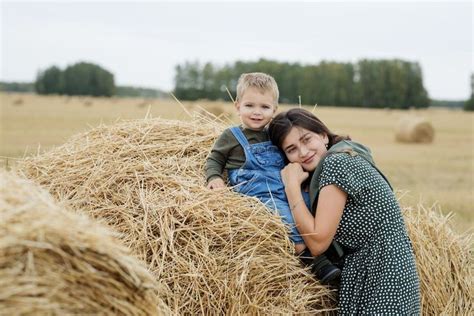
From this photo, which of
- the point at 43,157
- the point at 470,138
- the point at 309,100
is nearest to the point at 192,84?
the point at 309,100

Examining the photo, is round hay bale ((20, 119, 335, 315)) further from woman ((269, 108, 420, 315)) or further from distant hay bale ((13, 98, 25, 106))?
distant hay bale ((13, 98, 25, 106))

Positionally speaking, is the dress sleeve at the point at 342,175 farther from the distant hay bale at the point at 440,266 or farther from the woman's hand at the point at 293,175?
the distant hay bale at the point at 440,266

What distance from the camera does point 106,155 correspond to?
13.3 feet

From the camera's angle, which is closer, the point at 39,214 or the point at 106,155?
the point at 39,214

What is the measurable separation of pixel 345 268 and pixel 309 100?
6571 cm

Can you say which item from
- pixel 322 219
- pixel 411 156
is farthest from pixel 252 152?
pixel 411 156

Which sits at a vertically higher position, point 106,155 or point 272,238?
point 106,155

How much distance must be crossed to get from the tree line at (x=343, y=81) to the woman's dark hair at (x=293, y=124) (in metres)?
58.7

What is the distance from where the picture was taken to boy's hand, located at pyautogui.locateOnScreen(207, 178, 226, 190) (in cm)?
370

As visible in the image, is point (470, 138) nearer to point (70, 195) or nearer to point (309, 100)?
point (70, 195)

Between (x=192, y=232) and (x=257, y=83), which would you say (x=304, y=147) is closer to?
(x=257, y=83)

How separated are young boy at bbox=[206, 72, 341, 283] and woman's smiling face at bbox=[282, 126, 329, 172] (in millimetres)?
154

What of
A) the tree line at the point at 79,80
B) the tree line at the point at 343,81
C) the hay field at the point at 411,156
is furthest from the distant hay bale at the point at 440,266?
the tree line at the point at 79,80

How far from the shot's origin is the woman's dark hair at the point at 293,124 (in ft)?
12.0
